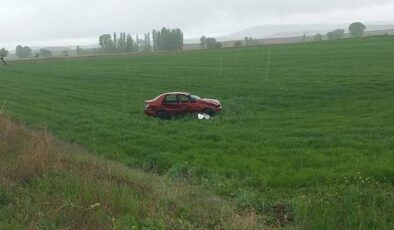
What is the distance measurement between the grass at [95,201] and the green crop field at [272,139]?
3.69ft

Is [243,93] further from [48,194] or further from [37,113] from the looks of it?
[48,194]

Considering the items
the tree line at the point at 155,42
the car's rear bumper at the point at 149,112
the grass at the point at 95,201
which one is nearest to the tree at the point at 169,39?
the tree line at the point at 155,42

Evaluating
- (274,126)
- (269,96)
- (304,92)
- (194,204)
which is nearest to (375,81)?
(304,92)

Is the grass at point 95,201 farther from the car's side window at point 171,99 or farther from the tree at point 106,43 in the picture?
the tree at point 106,43

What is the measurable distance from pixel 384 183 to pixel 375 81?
1828 centimetres

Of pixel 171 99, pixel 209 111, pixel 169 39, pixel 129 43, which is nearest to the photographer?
pixel 209 111

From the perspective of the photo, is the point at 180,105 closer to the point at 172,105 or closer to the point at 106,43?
the point at 172,105

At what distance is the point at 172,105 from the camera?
782 inches

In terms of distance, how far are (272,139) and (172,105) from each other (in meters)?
6.90

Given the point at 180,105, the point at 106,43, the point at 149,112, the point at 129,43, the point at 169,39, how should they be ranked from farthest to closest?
1. the point at 106,43
2. the point at 129,43
3. the point at 169,39
4. the point at 149,112
5. the point at 180,105

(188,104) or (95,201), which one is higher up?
(95,201)

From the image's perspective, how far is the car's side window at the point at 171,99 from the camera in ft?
65.3

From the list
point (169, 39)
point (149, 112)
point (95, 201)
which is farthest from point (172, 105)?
point (169, 39)

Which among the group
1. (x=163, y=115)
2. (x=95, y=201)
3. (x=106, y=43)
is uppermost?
(x=106, y=43)
